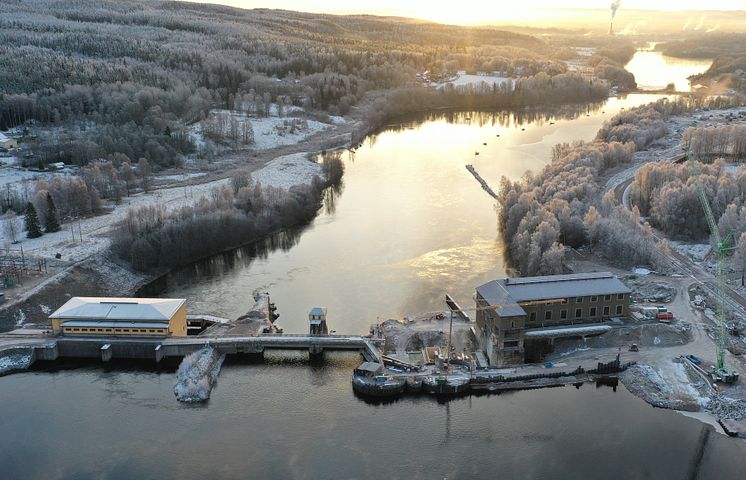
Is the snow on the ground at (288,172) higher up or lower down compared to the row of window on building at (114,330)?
lower down

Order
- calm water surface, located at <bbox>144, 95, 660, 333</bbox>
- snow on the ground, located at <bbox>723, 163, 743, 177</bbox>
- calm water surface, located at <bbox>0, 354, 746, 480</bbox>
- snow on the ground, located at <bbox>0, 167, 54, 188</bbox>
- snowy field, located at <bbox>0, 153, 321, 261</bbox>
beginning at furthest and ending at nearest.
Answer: snow on the ground, located at <bbox>0, 167, 54, 188</bbox>
snow on the ground, located at <bbox>723, 163, 743, 177</bbox>
snowy field, located at <bbox>0, 153, 321, 261</bbox>
calm water surface, located at <bbox>144, 95, 660, 333</bbox>
calm water surface, located at <bbox>0, 354, 746, 480</bbox>

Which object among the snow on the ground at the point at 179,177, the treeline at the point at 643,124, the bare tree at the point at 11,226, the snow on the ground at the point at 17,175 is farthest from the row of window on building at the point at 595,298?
the snow on the ground at the point at 17,175

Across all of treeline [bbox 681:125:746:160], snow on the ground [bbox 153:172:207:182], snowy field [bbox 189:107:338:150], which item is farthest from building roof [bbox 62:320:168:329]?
treeline [bbox 681:125:746:160]

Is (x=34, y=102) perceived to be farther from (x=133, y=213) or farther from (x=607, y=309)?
(x=607, y=309)

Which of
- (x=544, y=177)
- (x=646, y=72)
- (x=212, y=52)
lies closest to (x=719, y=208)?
(x=544, y=177)

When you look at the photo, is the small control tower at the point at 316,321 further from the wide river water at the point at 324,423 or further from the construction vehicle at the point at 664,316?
the construction vehicle at the point at 664,316

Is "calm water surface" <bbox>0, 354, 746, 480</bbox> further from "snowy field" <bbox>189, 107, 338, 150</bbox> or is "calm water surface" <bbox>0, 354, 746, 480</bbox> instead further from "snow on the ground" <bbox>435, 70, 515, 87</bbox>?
"snow on the ground" <bbox>435, 70, 515, 87</bbox>

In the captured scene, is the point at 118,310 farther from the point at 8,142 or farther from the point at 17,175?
the point at 8,142
